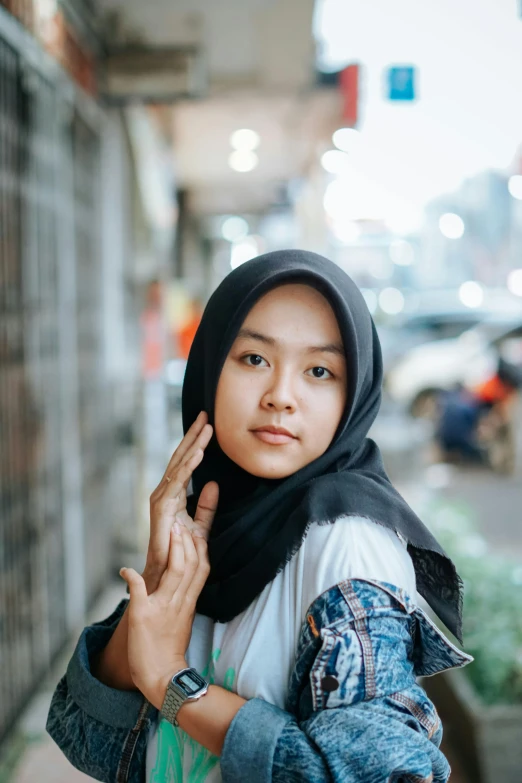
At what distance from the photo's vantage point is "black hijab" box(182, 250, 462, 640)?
1.06 metres

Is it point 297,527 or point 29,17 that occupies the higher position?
point 29,17

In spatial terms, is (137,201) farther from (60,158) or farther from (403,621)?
(403,621)

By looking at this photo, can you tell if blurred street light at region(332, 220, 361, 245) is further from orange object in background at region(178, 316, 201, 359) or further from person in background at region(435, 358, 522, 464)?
person in background at region(435, 358, 522, 464)

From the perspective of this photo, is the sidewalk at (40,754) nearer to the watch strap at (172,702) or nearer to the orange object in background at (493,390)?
the watch strap at (172,702)

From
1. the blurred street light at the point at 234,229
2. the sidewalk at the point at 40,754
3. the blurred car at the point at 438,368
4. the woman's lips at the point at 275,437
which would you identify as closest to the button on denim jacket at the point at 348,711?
the woman's lips at the point at 275,437

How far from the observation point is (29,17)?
10.2 feet

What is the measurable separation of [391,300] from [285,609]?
746 inches

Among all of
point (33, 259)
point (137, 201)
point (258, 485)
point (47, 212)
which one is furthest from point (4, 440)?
point (137, 201)

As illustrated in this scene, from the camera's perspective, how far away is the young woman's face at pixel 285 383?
1.11 meters

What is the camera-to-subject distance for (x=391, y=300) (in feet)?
64.0

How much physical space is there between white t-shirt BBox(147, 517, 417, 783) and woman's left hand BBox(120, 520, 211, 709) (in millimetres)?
68

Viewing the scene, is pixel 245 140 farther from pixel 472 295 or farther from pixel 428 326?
pixel 472 295

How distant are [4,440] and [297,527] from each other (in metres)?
2.20

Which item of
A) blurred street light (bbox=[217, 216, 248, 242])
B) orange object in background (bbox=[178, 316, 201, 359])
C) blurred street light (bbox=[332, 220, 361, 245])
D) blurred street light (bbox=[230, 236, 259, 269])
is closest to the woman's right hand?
orange object in background (bbox=[178, 316, 201, 359])
